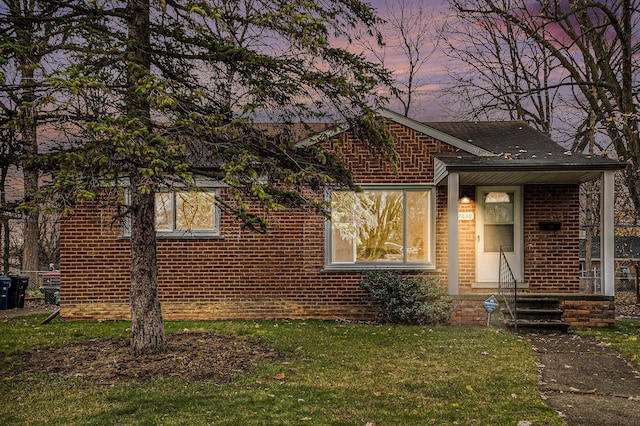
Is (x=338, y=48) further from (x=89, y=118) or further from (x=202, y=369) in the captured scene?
(x=202, y=369)

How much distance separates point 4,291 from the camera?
15773mm

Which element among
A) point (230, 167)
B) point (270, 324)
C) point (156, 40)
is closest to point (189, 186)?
point (230, 167)

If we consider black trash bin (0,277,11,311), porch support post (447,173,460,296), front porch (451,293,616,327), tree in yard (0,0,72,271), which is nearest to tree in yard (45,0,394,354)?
tree in yard (0,0,72,271)

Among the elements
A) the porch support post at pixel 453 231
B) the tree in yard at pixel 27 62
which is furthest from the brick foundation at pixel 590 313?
the tree in yard at pixel 27 62

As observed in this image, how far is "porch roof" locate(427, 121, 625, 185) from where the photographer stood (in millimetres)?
10492

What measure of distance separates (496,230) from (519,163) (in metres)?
2.15

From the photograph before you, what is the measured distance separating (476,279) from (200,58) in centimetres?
750

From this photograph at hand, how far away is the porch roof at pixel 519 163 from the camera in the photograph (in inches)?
413

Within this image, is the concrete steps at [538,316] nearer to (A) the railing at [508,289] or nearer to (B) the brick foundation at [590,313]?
(A) the railing at [508,289]

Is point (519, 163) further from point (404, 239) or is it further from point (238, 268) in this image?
point (238, 268)

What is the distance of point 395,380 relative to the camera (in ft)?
22.2

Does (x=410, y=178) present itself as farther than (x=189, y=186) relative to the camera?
Yes

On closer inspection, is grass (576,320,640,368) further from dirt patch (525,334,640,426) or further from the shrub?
the shrub

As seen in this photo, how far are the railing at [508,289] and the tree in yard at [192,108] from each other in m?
4.47
